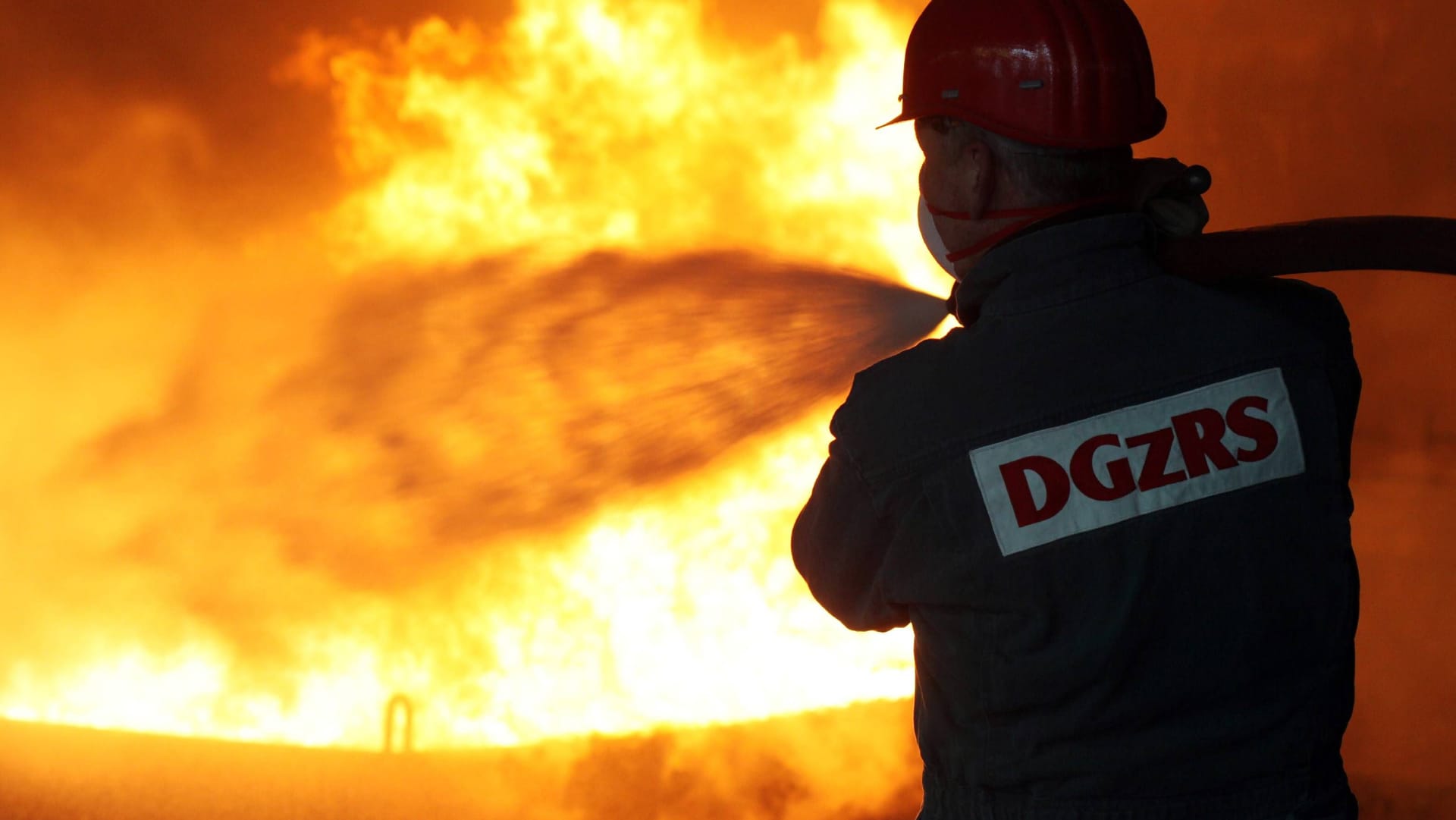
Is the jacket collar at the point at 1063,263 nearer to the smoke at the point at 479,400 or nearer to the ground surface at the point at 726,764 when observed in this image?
the smoke at the point at 479,400

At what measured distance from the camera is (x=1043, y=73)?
4.04 feet

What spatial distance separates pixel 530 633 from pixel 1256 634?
5.73ft

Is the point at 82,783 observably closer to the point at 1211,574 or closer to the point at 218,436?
the point at 218,436

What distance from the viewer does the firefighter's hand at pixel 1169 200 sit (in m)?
1.24

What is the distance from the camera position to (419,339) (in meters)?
2.52

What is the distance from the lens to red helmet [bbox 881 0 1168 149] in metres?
1.22

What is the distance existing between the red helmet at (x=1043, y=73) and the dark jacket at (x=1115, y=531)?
127mm

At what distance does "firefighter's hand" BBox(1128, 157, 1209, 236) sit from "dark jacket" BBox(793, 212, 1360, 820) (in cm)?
11

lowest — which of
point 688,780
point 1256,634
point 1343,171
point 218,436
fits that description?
point 688,780

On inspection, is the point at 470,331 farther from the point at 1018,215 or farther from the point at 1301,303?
the point at 1301,303

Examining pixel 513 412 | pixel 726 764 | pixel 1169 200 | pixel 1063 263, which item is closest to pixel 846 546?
pixel 1063 263

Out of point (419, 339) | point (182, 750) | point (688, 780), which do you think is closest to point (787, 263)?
point (419, 339)

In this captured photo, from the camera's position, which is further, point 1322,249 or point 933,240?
point 933,240

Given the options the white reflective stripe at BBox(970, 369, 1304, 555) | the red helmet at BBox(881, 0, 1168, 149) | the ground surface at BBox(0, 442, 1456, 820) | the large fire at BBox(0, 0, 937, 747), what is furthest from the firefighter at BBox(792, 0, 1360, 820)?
the ground surface at BBox(0, 442, 1456, 820)
